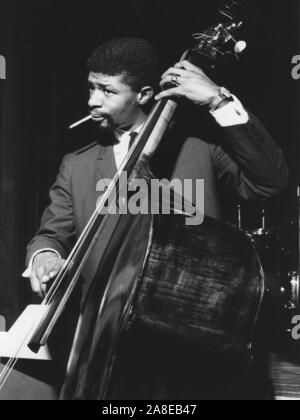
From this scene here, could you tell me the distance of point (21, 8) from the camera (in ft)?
10.6

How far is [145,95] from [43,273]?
0.78m

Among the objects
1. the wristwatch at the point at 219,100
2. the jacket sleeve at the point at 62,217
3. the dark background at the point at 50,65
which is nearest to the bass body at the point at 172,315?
the wristwatch at the point at 219,100

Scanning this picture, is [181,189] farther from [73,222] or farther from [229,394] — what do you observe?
[229,394]

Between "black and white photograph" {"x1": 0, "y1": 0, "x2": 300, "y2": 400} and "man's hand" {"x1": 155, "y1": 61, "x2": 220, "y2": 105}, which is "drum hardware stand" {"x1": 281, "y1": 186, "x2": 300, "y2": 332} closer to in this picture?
"black and white photograph" {"x1": 0, "y1": 0, "x2": 300, "y2": 400}

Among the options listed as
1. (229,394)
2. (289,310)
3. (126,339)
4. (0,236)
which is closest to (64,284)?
(126,339)

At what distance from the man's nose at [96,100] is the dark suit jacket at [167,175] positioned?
17 cm

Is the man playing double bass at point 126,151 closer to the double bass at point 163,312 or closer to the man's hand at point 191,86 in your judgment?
the man's hand at point 191,86

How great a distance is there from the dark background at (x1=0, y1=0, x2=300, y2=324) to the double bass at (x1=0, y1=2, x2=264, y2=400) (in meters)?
1.72

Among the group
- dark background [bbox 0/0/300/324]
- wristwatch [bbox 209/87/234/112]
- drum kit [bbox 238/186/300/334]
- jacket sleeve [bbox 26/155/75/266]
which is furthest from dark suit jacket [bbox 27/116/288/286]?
drum kit [bbox 238/186/300/334]

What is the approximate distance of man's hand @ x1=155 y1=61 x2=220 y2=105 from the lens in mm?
1674

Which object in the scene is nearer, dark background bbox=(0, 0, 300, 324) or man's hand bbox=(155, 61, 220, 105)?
man's hand bbox=(155, 61, 220, 105)

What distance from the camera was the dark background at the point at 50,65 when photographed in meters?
3.16

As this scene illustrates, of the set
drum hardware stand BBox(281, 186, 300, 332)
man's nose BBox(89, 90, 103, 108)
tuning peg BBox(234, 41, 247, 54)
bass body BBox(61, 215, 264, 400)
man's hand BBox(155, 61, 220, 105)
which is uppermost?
tuning peg BBox(234, 41, 247, 54)

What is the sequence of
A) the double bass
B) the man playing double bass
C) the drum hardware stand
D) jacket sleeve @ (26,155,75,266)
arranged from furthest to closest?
1. the drum hardware stand
2. jacket sleeve @ (26,155,75,266)
3. the man playing double bass
4. the double bass
